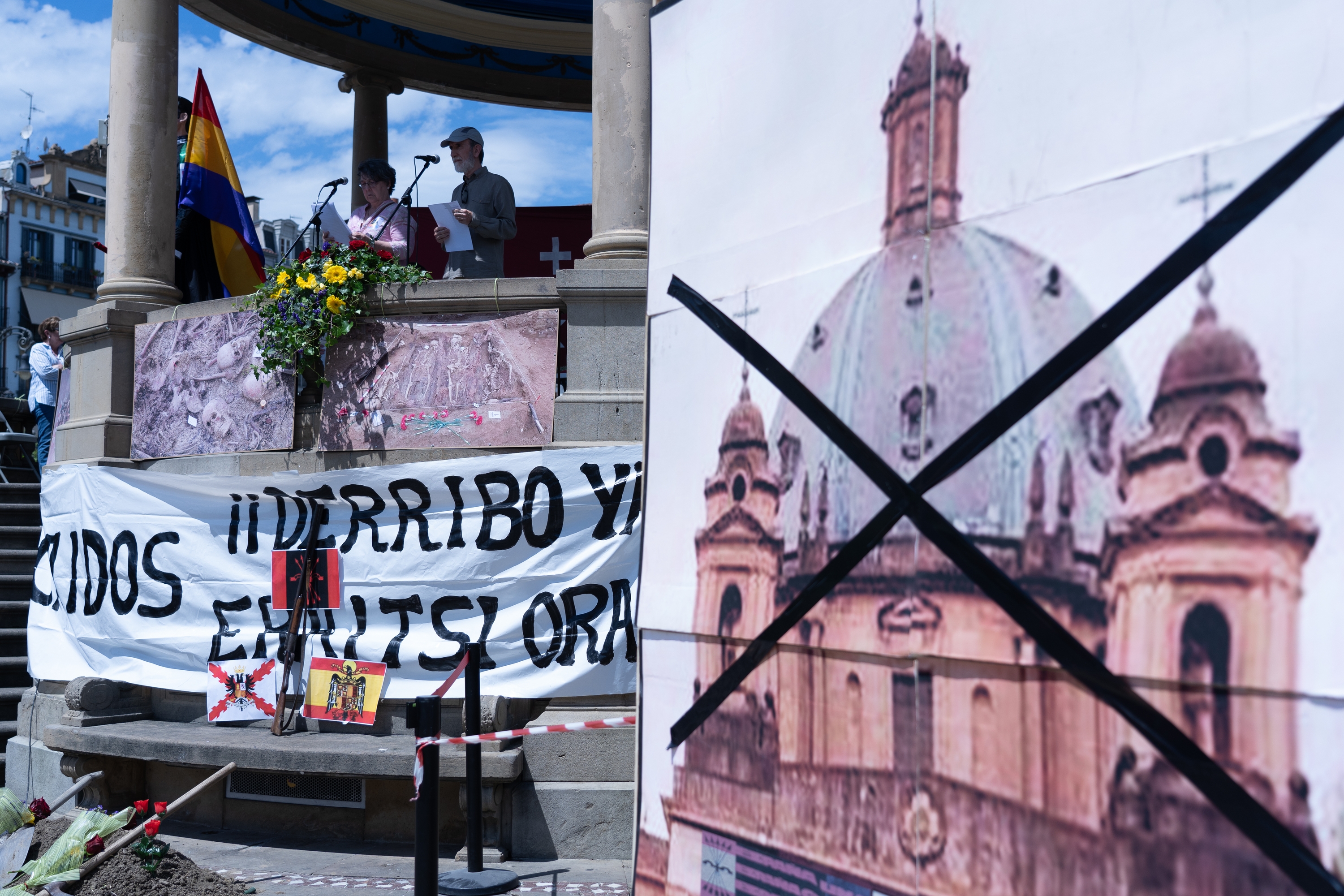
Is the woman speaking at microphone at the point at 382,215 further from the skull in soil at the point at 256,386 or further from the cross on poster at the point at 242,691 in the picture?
the cross on poster at the point at 242,691

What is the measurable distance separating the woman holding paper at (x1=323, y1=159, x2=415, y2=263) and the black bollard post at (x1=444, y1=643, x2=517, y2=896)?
3.41 metres

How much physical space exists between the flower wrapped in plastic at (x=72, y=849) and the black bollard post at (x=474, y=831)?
5.19 feet

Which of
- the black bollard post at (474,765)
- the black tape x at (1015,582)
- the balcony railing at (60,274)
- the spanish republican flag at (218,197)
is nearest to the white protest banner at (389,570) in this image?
the black bollard post at (474,765)

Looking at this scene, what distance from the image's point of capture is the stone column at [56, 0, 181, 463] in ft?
28.9

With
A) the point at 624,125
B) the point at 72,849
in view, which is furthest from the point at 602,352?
the point at 72,849

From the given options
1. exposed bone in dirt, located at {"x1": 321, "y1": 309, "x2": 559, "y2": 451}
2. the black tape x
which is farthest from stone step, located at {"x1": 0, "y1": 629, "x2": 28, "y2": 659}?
the black tape x

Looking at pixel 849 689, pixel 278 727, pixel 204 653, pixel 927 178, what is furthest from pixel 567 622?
pixel 927 178

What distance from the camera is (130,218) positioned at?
351 inches

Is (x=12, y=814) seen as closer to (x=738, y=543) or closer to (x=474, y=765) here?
(x=474, y=765)

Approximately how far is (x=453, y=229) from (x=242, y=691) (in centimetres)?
342

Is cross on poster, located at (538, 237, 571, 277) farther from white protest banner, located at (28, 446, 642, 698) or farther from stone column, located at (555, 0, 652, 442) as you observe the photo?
white protest banner, located at (28, 446, 642, 698)

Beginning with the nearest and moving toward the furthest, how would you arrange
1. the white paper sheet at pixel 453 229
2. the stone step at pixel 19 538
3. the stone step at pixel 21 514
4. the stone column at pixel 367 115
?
1. the white paper sheet at pixel 453 229
2. the stone step at pixel 19 538
3. the stone step at pixel 21 514
4. the stone column at pixel 367 115

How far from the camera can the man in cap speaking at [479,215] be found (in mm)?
8641

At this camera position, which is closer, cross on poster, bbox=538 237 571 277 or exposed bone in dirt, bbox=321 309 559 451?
exposed bone in dirt, bbox=321 309 559 451
